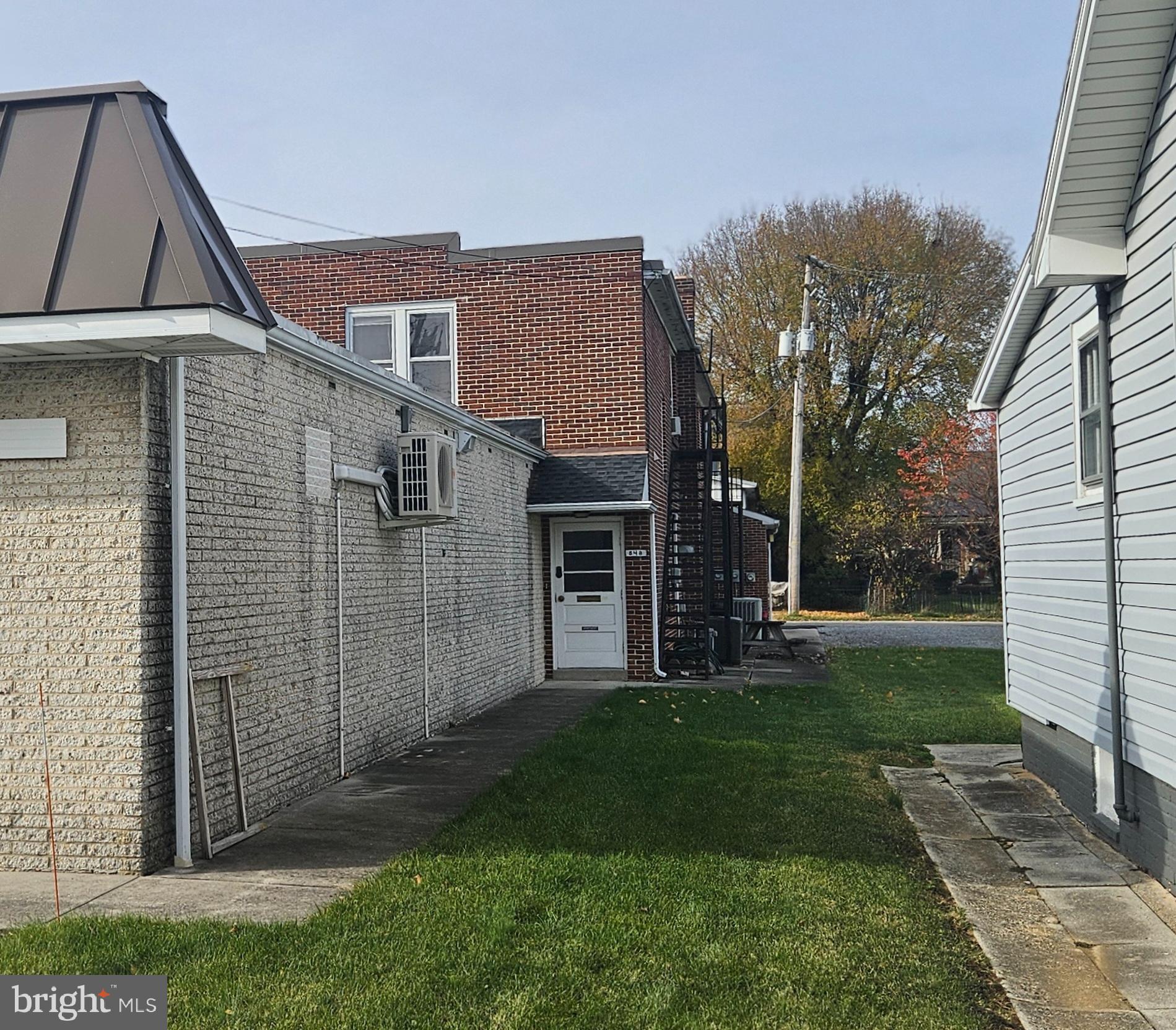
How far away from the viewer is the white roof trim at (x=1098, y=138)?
227 inches

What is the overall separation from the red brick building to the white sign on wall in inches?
366

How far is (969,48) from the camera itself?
1012 centimetres

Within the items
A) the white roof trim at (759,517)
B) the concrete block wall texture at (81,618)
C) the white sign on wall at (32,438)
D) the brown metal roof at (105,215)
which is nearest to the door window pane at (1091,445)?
the brown metal roof at (105,215)

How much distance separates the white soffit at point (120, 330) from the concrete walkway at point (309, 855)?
274 centimetres

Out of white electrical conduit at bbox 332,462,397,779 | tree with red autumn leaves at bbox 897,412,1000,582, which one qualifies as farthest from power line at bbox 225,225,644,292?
tree with red autumn leaves at bbox 897,412,1000,582

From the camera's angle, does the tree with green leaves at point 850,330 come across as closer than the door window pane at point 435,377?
No

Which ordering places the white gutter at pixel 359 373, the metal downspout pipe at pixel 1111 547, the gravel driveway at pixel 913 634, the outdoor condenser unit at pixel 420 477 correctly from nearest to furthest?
the metal downspout pipe at pixel 1111 547 → the white gutter at pixel 359 373 → the outdoor condenser unit at pixel 420 477 → the gravel driveway at pixel 913 634

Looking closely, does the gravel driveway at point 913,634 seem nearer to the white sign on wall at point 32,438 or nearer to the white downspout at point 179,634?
the white downspout at point 179,634

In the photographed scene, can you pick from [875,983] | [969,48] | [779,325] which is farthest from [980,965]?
[779,325]

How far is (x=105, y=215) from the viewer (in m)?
5.81

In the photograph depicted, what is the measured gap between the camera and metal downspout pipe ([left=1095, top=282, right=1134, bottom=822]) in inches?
259

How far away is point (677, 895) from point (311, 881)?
191 centimetres

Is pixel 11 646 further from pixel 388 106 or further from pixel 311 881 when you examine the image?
pixel 388 106

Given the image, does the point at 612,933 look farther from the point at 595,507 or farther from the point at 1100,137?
the point at 595,507
